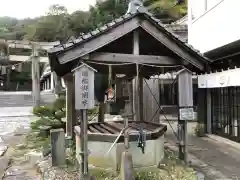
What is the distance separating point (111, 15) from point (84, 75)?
25.8 meters

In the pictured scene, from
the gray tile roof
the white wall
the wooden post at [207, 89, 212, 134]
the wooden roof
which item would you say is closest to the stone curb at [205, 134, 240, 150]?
the wooden post at [207, 89, 212, 134]

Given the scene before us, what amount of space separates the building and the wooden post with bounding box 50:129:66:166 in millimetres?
5526

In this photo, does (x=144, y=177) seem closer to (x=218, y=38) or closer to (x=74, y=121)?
(x=74, y=121)

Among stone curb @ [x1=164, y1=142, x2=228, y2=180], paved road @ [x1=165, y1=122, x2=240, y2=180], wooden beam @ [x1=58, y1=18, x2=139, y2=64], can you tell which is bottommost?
paved road @ [x1=165, y1=122, x2=240, y2=180]

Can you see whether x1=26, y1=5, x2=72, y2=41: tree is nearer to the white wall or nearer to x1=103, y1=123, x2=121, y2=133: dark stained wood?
the white wall

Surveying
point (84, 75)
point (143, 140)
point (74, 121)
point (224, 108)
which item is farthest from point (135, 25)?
point (224, 108)

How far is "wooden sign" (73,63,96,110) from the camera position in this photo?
572 cm

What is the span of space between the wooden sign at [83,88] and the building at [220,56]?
16.2 feet

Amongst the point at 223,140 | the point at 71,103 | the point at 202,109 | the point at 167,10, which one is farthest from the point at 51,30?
the point at 223,140

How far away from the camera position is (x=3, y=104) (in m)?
28.0

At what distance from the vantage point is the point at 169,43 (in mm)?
6422

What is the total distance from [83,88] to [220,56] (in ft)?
23.7

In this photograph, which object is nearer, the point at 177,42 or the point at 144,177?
the point at 144,177

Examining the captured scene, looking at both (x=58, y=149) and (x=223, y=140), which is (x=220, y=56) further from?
(x=58, y=149)
